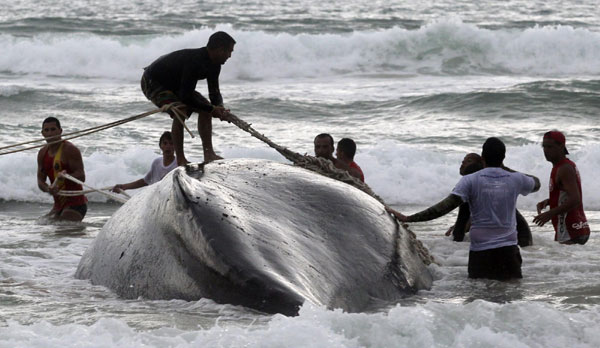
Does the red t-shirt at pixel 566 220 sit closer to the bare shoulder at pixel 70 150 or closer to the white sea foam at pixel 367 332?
Answer: the white sea foam at pixel 367 332

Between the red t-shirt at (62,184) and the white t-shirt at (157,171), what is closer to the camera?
the red t-shirt at (62,184)

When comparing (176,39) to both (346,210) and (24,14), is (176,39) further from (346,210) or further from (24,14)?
(346,210)

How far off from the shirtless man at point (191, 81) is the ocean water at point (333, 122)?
5.23 feet

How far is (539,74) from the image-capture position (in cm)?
2756

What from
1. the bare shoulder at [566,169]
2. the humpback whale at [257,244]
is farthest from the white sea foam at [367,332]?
the bare shoulder at [566,169]

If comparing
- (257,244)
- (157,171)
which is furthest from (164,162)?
(257,244)

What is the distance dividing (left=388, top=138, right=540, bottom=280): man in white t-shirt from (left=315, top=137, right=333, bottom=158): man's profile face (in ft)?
10.2

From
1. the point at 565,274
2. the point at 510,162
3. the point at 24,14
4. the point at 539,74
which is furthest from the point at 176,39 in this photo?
the point at 565,274

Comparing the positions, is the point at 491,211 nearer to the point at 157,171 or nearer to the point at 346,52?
the point at 157,171

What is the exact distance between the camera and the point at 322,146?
10.3 m

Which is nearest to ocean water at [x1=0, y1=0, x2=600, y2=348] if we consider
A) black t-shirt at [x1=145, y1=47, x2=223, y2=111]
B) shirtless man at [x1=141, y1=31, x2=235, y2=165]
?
shirtless man at [x1=141, y1=31, x2=235, y2=165]

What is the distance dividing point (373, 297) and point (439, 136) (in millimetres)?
12874

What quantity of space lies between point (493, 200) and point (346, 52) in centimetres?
2212

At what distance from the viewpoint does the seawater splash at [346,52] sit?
27.8m
